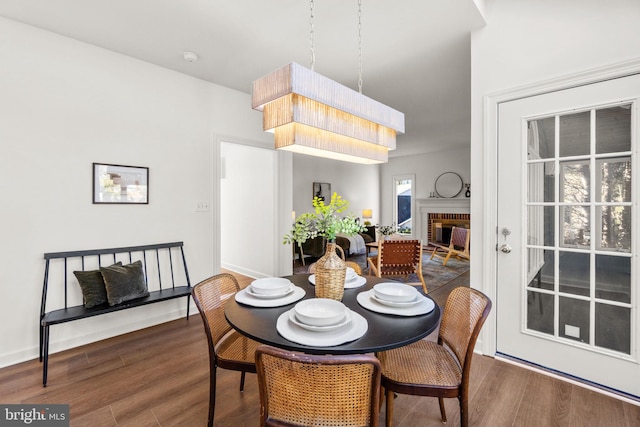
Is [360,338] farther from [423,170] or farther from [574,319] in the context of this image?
[423,170]

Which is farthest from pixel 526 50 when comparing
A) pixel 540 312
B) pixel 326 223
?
pixel 326 223

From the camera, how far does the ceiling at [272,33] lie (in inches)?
83.0

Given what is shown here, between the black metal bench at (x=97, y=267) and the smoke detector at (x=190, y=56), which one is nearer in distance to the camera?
the black metal bench at (x=97, y=267)

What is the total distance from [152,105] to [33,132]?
0.97 metres

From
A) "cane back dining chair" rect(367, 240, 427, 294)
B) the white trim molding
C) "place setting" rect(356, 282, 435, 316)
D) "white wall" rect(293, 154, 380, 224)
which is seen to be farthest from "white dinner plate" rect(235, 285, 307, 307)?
"white wall" rect(293, 154, 380, 224)

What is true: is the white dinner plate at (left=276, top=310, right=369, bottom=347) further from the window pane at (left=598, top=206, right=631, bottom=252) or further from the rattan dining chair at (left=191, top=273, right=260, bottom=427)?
the window pane at (left=598, top=206, right=631, bottom=252)

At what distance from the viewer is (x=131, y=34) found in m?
2.43

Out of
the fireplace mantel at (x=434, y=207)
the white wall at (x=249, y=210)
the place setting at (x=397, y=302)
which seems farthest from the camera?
the fireplace mantel at (x=434, y=207)

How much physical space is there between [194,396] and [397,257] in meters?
2.82

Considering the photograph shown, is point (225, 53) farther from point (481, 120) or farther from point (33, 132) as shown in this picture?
point (481, 120)

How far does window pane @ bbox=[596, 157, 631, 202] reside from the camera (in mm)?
1818

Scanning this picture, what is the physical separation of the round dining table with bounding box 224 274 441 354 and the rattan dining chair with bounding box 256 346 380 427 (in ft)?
0.39

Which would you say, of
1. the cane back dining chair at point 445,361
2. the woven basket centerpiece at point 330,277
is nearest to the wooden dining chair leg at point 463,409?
the cane back dining chair at point 445,361

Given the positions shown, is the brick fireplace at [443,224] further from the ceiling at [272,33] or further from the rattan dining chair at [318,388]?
the rattan dining chair at [318,388]
